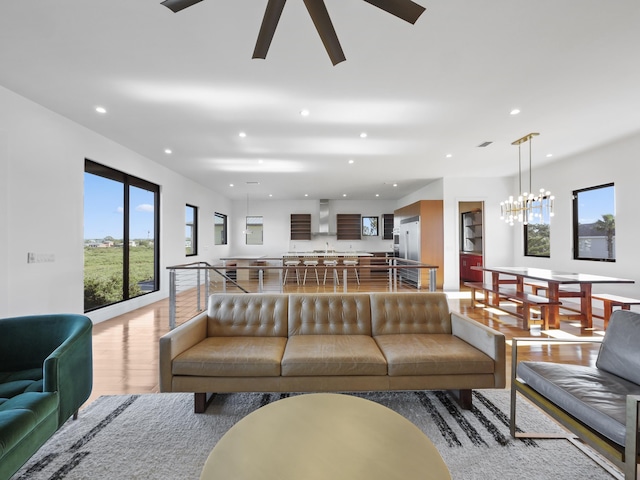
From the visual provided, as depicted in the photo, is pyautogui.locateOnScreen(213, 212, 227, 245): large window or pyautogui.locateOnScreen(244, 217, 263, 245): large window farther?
pyautogui.locateOnScreen(244, 217, 263, 245): large window

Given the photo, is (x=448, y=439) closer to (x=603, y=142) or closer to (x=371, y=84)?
(x=371, y=84)

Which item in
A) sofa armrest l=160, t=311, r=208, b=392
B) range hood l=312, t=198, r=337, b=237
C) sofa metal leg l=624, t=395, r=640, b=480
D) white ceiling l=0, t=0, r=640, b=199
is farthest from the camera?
range hood l=312, t=198, r=337, b=237

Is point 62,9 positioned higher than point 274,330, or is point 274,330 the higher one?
point 62,9

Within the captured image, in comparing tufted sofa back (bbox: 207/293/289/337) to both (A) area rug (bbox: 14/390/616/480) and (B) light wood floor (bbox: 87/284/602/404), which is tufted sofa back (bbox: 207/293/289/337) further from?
(B) light wood floor (bbox: 87/284/602/404)

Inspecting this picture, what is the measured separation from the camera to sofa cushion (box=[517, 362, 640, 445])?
4.47 feet

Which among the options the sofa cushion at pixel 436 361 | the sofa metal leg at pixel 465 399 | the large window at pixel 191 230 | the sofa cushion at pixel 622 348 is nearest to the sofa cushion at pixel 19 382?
the sofa cushion at pixel 436 361

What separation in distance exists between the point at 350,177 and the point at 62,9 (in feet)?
19.5

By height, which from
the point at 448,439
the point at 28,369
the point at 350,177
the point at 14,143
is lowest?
the point at 448,439

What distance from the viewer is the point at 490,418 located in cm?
211

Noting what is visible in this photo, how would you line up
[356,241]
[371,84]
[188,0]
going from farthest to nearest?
[356,241] → [371,84] → [188,0]

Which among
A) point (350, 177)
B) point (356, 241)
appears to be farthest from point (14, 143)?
point (356, 241)

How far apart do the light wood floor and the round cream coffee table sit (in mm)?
1804

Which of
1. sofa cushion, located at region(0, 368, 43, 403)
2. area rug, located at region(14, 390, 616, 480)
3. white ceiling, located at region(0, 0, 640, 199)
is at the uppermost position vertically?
white ceiling, located at region(0, 0, 640, 199)

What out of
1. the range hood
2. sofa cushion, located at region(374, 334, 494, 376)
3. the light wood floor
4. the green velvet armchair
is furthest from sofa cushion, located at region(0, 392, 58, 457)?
the range hood
